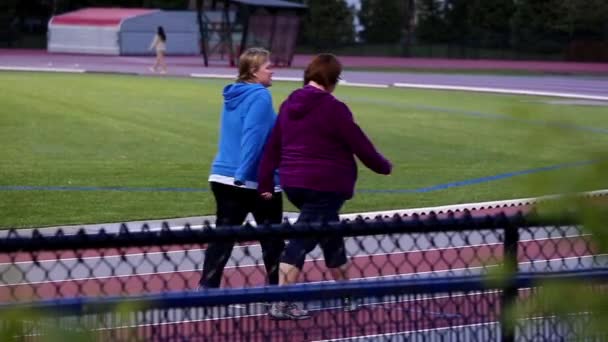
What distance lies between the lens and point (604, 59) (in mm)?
59844

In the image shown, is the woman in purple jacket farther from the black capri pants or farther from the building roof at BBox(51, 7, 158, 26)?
the building roof at BBox(51, 7, 158, 26)

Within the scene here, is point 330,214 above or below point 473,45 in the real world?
above

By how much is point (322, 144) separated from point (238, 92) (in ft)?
2.38

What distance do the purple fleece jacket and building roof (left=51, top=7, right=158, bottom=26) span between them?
5360 centimetres

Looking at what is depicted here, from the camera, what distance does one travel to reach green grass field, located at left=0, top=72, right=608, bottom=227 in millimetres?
1813

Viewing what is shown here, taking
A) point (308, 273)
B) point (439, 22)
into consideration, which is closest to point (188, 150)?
point (308, 273)

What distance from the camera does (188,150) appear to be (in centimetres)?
1795

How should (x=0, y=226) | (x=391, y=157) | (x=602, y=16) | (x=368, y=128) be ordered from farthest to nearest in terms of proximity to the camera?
1. (x=602, y=16)
2. (x=368, y=128)
3. (x=391, y=157)
4. (x=0, y=226)

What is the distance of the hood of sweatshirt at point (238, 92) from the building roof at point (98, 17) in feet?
174

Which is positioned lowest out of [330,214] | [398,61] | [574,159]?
[398,61]

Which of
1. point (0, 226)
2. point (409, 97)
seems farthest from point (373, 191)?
point (409, 97)

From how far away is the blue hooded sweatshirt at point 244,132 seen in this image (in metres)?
7.47

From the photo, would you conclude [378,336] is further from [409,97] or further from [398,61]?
[398,61]

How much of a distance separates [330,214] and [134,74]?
34.6m
